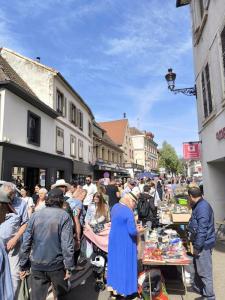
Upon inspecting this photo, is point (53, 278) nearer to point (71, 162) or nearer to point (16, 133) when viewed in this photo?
point (16, 133)

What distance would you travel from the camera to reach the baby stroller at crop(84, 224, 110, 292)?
5350mm

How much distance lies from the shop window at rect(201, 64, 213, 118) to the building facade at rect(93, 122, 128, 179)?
15.3m

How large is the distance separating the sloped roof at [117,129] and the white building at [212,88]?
33.7 metres

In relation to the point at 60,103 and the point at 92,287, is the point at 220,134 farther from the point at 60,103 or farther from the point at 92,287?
the point at 60,103

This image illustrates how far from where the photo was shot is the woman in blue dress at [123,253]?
13.3 feet

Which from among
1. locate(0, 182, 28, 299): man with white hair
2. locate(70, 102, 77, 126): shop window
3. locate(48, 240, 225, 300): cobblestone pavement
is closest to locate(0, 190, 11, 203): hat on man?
locate(0, 182, 28, 299): man with white hair

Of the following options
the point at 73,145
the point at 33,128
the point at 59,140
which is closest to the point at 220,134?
the point at 33,128

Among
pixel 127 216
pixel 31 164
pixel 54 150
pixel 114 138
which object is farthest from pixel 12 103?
pixel 114 138

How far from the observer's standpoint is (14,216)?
366cm

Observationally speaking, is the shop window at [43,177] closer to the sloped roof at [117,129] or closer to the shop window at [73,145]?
the shop window at [73,145]

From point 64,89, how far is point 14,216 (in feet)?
53.6

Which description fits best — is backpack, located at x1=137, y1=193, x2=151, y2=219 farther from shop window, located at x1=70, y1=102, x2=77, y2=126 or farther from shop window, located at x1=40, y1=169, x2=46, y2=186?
shop window, located at x1=70, y1=102, x2=77, y2=126

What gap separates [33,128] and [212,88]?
950 cm

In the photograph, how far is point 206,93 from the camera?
938 centimetres
